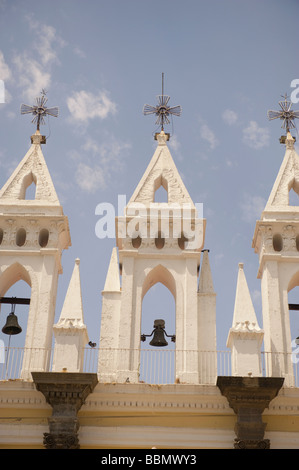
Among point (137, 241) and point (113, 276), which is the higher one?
point (137, 241)

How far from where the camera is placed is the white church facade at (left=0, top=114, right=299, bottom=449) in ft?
64.6

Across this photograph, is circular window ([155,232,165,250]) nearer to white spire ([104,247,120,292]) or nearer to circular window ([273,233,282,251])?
white spire ([104,247,120,292])

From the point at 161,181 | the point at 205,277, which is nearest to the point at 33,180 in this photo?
the point at 161,181

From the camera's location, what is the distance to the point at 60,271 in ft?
78.3

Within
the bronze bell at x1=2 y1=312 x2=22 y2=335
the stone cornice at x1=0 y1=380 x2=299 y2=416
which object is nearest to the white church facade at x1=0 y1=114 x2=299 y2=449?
the stone cornice at x1=0 y1=380 x2=299 y2=416

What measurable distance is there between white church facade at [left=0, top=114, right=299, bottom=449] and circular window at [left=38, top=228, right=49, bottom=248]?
2 centimetres

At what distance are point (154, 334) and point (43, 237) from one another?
3738 millimetres

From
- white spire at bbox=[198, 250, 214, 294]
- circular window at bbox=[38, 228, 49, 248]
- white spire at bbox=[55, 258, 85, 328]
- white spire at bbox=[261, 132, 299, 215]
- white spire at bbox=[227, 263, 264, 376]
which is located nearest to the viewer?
white spire at bbox=[227, 263, 264, 376]

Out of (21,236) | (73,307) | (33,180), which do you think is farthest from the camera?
(33,180)

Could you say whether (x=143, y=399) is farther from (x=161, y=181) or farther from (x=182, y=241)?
(x=161, y=181)

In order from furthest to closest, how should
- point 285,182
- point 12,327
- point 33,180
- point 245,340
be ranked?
1. point 33,180
2. point 285,182
3. point 12,327
4. point 245,340

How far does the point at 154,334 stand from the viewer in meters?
22.3

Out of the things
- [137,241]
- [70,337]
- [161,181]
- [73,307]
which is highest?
[161,181]

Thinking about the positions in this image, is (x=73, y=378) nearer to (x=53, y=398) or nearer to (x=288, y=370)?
(x=53, y=398)
